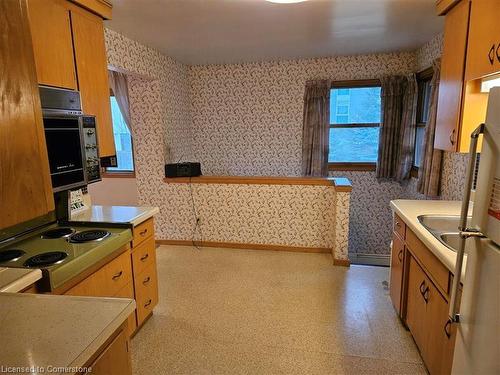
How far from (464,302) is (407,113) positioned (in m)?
3.45

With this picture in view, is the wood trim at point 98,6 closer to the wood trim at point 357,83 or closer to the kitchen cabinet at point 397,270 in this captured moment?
the kitchen cabinet at point 397,270

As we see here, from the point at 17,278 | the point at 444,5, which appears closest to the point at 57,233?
the point at 17,278

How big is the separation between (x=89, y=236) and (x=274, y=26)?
252cm

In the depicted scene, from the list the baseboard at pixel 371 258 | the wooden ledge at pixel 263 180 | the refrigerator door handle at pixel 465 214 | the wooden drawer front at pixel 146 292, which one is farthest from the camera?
the baseboard at pixel 371 258

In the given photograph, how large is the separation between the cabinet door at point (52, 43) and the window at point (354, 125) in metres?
3.48

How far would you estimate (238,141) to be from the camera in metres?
4.91

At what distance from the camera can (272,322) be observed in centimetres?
248

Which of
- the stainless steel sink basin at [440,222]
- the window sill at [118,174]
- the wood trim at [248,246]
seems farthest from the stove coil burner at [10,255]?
the window sill at [118,174]

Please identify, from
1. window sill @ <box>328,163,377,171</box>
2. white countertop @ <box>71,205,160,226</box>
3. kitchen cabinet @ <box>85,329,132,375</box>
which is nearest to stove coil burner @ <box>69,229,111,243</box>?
white countertop @ <box>71,205,160,226</box>

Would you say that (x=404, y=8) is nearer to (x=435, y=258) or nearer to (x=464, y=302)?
(x=435, y=258)

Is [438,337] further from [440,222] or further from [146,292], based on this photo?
[146,292]

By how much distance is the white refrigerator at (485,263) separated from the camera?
38.2 inches

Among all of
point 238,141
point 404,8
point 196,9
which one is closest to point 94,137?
point 196,9

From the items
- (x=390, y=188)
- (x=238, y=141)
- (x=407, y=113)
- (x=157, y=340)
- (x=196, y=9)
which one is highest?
(x=196, y=9)
